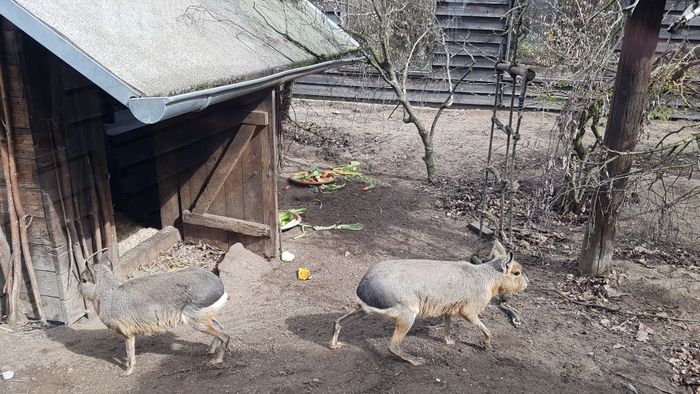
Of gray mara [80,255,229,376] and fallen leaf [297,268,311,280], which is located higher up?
gray mara [80,255,229,376]

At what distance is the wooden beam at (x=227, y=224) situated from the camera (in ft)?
25.5

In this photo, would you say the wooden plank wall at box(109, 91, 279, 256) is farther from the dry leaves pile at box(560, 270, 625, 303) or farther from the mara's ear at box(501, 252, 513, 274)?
the dry leaves pile at box(560, 270, 625, 303)

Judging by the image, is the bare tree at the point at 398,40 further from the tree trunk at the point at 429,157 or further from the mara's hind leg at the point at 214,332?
the mara's hind leg at the point at 214,332

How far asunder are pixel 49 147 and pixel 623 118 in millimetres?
6287

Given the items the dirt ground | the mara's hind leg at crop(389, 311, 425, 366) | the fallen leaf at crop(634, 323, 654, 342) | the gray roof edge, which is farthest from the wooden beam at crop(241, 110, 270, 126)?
the fallen leaf at crop(634, 323, 654, 342)

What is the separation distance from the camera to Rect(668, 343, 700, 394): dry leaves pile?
5.07m

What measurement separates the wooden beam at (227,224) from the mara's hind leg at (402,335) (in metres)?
3.07

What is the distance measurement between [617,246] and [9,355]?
25.4 ft

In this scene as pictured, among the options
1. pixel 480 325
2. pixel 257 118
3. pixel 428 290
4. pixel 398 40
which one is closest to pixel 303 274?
pixel 257 118

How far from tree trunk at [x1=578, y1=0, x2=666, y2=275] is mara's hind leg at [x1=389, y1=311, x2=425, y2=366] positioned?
8.63ft

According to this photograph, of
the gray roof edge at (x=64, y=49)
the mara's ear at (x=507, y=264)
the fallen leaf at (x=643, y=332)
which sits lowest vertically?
the fallen leaf at (x=643, y=332)

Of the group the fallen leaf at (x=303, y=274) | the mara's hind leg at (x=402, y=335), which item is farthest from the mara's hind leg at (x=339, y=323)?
the fallen leaf at (x=303, y=274)

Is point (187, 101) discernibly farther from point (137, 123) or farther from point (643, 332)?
point (643, 332)

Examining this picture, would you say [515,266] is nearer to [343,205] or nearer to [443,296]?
[443,296]
